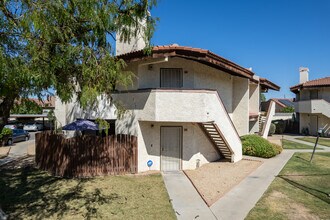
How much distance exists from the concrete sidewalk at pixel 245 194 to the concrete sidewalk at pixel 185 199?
47cm

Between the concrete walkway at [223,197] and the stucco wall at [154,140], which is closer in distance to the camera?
the concrete walkway at [223,197]

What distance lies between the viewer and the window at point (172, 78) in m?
15.5

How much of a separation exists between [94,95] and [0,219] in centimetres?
393

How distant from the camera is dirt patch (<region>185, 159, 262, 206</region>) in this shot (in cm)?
1138

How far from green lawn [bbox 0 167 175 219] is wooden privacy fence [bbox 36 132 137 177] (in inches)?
26.0

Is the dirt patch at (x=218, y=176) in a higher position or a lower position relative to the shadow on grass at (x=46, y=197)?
higher

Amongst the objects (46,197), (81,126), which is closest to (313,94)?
(81,126)

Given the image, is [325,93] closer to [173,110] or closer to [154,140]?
[154,140]

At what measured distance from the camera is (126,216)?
880 cm

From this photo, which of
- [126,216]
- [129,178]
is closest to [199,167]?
[129,178]

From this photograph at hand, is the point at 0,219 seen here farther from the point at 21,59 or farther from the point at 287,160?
the point at 287,160

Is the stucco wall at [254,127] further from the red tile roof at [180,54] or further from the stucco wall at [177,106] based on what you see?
the stucco wall at [177,106]

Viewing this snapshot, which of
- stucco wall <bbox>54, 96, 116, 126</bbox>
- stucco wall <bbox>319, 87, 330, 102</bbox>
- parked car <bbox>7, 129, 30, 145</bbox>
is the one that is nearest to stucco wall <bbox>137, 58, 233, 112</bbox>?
stucco wall <bbox>54, 96, 116, 126</bbox>

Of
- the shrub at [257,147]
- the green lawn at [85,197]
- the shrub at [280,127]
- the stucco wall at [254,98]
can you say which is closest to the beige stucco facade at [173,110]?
the shrub at [257,147]
